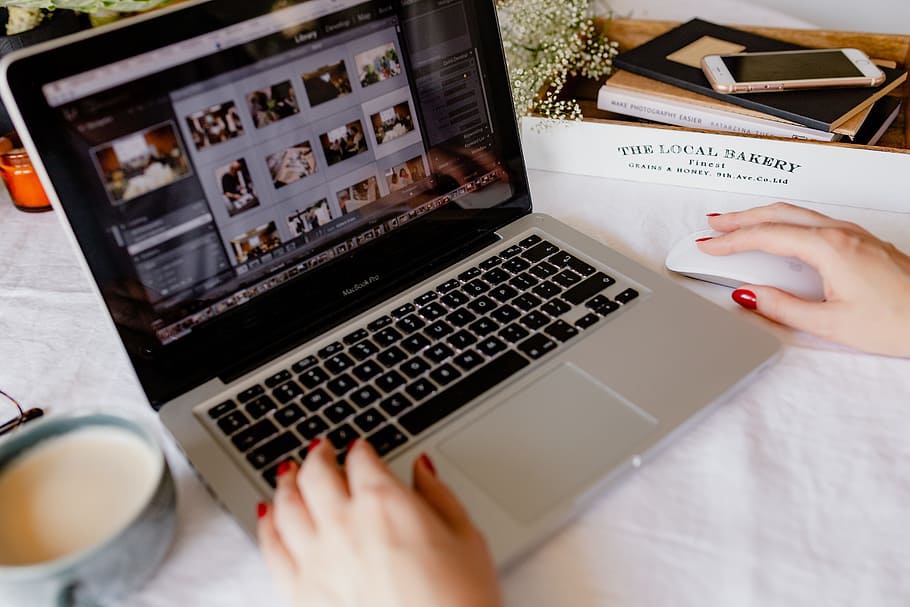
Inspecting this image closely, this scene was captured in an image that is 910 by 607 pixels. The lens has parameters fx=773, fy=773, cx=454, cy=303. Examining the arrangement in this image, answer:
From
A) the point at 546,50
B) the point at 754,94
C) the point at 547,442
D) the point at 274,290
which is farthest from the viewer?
the point at 546,50

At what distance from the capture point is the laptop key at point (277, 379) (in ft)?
2.08

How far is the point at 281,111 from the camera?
2.10ft

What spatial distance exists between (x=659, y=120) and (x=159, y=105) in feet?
2.04

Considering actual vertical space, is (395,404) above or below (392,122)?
below

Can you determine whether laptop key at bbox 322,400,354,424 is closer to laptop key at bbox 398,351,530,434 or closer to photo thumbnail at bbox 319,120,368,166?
laptop key at bbox 398,351,530,434

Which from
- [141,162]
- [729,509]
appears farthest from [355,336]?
[729,509]

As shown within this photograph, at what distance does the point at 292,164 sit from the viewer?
659 mm

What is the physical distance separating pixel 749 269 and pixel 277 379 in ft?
1.46

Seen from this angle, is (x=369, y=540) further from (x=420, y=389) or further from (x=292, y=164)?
(x=292, y=164)

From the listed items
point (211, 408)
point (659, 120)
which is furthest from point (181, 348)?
point (659, 120)

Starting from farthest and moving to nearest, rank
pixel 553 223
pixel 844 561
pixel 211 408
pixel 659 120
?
pixel 659 120 → pixel 553 223 → pixel 211 408 → pixel 844 561

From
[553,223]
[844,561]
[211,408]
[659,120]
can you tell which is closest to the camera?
[844,561]

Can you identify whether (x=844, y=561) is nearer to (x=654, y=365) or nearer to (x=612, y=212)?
(x=654, y=365)

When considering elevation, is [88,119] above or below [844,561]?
above
